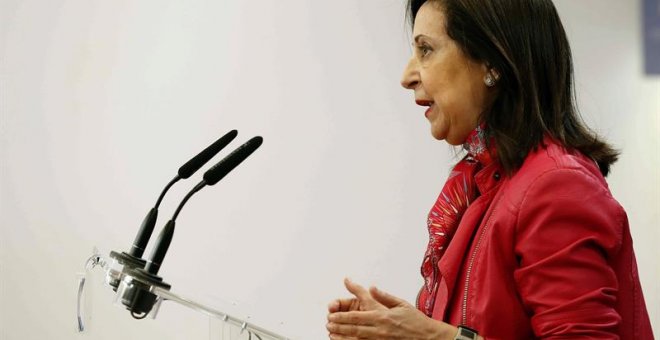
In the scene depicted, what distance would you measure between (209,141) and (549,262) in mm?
1712

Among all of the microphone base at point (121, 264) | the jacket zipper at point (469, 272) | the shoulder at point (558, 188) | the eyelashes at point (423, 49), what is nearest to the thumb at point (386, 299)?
the jacket zipper at point (469, 272)

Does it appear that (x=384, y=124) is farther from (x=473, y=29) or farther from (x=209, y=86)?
(x=473, y=29)

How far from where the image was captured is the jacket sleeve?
1.07 m

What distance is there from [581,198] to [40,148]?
1.94 meters

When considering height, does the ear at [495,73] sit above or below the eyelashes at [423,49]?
below

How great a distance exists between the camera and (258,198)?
2670mm

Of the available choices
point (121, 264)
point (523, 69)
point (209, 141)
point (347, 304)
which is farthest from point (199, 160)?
point (209, 141)

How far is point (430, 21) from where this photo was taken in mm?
1334

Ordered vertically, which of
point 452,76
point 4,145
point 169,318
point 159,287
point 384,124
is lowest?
point 169,318

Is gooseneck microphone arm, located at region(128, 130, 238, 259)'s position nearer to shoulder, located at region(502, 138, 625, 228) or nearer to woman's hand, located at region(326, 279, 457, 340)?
woman's hand, located at region(326, 279, 457, 340)

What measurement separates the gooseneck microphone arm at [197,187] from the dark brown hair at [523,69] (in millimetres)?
393

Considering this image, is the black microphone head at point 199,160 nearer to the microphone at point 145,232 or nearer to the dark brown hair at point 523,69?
the microphone at point 145,232

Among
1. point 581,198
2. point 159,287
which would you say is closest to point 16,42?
point 159,287

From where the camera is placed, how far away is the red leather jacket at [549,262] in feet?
3.56
